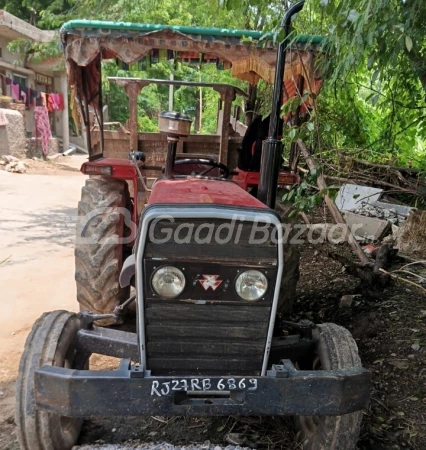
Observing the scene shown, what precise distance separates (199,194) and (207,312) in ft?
2.11

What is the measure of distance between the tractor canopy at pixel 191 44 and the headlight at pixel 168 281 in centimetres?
217

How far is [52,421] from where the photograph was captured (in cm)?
228

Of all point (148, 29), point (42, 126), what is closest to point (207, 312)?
point (148, 29)

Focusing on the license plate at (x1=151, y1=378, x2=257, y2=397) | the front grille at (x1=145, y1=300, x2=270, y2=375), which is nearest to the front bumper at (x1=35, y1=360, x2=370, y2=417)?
the license plate at (x1=151, y1=378, x2=257, y2=397)

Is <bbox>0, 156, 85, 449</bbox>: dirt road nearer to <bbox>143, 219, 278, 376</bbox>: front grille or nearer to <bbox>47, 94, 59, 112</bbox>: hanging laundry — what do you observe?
<bbox>143, 219, 278, 376</bbox>: front grille

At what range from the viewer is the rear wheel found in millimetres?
2268

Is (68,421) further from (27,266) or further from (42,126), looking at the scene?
(42,126)

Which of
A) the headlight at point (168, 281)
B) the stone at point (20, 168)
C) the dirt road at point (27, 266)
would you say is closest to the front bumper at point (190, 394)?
the headlight at point (168, 281)


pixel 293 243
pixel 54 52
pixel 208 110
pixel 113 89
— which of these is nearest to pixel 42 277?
pixel 293 243

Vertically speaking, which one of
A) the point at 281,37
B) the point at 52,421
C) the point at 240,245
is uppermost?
the point at 281,37

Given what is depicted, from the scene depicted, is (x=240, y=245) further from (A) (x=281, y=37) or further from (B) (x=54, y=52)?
(B) (x=54, y=52)

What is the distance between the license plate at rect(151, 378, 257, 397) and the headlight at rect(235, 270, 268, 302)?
1.19 feet

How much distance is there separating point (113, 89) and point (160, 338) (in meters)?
23.0

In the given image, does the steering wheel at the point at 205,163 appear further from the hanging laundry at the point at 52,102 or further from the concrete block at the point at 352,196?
the hanging laundry at the point at 52,102
